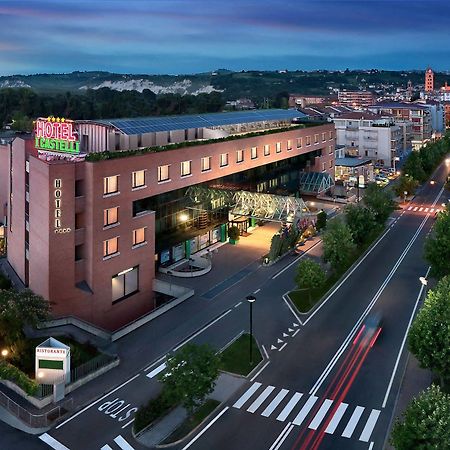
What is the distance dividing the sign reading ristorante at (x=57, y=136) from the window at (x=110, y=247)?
8910mm

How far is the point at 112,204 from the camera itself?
5178cm

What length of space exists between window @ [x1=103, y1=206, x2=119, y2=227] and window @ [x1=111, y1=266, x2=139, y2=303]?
5.23m

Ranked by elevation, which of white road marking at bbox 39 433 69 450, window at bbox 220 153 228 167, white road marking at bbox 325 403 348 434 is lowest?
white road marking at bbox 39 433 69 450

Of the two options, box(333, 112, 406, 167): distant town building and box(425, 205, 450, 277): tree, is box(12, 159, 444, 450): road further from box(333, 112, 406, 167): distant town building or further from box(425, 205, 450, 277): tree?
box(333, 112, 406, 167): distant town building

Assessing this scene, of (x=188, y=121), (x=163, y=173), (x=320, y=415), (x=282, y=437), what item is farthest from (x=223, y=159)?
(x=282, y=437)

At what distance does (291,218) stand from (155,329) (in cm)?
2986

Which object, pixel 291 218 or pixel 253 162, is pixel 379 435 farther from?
pixel 253 162

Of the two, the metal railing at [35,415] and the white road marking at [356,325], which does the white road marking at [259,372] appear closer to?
the white road marking at [356,325]

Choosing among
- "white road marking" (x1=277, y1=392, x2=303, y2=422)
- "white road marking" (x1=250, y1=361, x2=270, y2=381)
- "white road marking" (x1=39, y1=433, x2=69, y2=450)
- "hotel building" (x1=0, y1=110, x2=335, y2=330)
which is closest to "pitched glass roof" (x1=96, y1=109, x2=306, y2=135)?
"hotel building" (x1=0, y1=110, x2=335, y2=330)

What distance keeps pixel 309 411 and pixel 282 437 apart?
11.4 ft

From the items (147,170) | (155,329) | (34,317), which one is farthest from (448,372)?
(147,170)

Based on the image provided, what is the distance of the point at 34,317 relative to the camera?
40.5 m

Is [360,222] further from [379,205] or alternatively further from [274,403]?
[274,403]

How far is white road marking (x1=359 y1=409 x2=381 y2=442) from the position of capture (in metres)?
32.8
